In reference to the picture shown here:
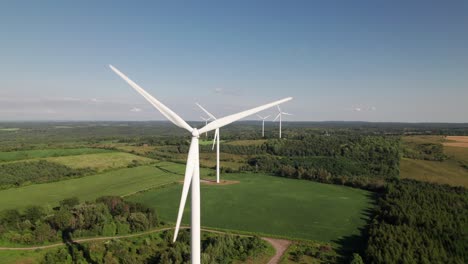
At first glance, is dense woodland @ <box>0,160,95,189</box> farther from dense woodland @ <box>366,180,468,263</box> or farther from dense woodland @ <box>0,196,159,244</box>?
dense woodland @ <box>366,180,468,263</box>

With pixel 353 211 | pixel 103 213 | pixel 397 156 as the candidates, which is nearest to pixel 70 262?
pixel 103 213

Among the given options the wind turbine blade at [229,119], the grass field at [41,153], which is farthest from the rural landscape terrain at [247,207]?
the wind turbine blade at [229,119]

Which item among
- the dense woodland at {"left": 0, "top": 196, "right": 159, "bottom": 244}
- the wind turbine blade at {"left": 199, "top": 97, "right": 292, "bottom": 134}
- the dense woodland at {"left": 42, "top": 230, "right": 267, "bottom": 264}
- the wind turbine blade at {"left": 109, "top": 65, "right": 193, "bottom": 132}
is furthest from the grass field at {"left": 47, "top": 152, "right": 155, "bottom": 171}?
the wind turbine blade at {"left": 199, "top": 97, "right": 292, "bottom": 134}

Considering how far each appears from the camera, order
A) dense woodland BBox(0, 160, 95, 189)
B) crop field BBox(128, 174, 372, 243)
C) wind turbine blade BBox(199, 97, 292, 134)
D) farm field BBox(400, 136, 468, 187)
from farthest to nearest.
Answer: farm field BBox(400, 136, 468, 187), dense woodland BBox(0, 160, 95, 189), crop field BBox(128, 174, 372, 243), wind turbine blade BBox(199, 97, 292, 134)

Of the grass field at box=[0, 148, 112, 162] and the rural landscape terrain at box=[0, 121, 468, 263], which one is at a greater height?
the grass field at box=[0, 148, 112, 162]

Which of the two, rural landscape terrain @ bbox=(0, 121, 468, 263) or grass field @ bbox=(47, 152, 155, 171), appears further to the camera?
grass field @ bbox=(47, 152, 155, 171)

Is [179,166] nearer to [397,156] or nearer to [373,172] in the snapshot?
[373,172]
